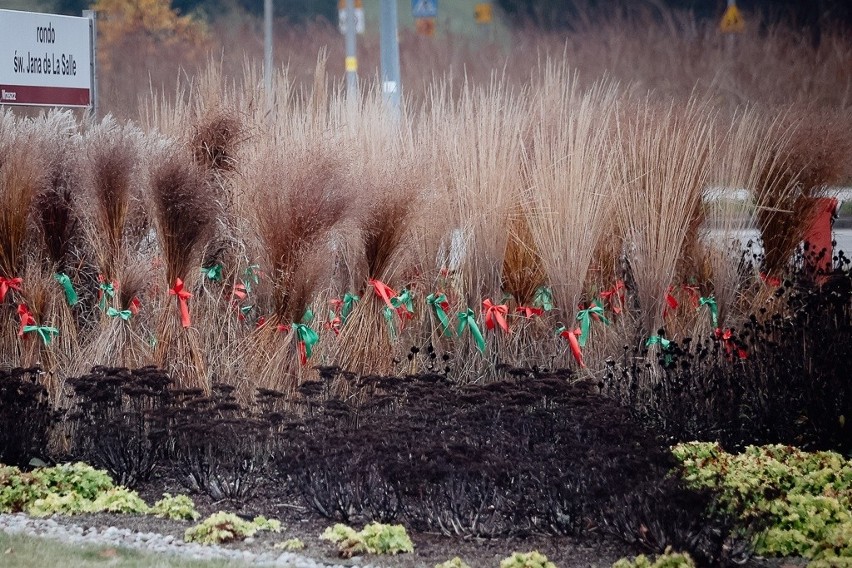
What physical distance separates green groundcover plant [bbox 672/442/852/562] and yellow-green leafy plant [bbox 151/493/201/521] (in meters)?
1.74

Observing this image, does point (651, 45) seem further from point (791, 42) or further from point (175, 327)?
point (175, 327)

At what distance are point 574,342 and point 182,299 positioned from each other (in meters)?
1.78

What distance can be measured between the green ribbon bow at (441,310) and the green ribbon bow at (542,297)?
0.46 m

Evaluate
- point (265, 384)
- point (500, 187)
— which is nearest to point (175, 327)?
point (265, 384)

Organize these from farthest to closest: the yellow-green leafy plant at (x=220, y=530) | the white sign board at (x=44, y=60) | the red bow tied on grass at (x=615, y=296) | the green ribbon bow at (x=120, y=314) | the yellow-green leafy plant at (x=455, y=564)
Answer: the white sign board at (x=44, y=60) < the red bow tied on grass at (x=615, y=296) < the green ribbon bow at (x=120, y=314) < the yellow-green leafy plant at (x=220, y=530) < the yellow-green leafy plant at (x=455, y=564)

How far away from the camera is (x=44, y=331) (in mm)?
5695

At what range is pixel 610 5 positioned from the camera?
14805mm

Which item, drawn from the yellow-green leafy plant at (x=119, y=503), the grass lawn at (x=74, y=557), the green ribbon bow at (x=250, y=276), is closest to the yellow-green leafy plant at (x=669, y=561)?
the grass lawn at (x=74, y=557)

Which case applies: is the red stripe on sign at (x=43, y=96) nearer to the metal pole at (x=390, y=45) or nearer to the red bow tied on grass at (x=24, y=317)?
the metal pole at (x=390, y=45)

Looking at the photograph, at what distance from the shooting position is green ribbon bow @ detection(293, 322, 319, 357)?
5422 mm

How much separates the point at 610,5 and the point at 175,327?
34.2 feet

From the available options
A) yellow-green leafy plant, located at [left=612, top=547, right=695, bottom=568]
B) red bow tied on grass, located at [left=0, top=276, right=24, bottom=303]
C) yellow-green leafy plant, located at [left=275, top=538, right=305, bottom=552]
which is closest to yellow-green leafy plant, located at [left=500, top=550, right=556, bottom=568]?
yellow-green leafy plant, located at [left=612, top=547, right=695, bottom=568]

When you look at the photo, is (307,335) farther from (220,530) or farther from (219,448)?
(220,530)

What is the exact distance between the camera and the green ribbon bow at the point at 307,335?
5.42 metres
